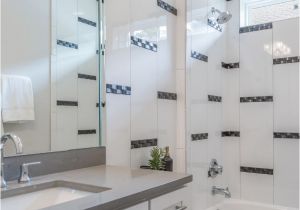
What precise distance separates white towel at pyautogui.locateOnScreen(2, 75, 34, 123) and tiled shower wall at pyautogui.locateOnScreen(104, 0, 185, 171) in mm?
497

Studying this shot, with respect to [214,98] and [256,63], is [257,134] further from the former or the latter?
[256,63]

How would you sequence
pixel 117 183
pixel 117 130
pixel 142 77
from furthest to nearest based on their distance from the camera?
pixel 142 77
pixel 117 130
pixel 117 183

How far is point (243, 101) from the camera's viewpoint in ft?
10.2

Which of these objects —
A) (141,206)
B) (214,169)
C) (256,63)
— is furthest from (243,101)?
(141,206)

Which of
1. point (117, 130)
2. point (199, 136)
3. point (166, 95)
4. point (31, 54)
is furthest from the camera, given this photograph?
point (199, 136)

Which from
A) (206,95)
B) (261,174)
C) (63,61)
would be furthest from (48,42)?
(261,174)

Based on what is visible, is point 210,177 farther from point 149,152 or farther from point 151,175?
point 151,175

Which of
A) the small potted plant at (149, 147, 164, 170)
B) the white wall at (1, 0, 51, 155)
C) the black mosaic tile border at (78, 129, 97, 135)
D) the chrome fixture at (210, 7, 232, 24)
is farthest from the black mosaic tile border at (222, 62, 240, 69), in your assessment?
Answer: the white wall at (1, 0, 51, 155)

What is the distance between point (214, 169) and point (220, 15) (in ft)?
4.68

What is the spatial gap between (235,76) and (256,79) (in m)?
0.22

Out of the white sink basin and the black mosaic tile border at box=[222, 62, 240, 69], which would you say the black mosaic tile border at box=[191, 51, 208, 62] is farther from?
the white sink basin

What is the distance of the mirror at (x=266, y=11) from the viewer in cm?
300

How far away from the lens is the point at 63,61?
1.67 metres

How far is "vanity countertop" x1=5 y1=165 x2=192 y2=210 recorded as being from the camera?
3.34ft
